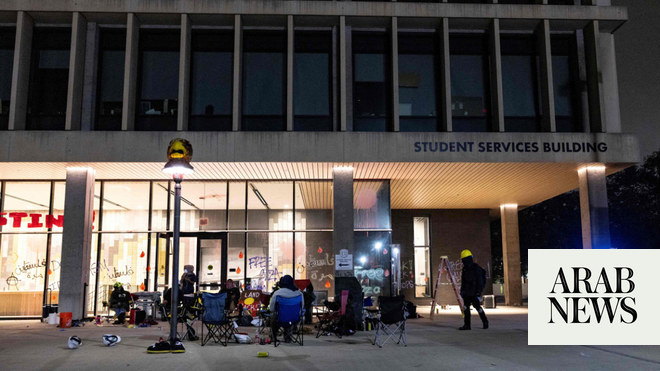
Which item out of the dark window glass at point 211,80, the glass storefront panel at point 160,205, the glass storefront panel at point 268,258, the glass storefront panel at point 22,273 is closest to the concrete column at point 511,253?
the glass storefront panel at point 268,258

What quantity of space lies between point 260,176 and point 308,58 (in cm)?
386

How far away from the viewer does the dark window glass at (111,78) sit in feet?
56.2

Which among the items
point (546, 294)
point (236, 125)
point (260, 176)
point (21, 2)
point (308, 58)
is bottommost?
point (546, 294)

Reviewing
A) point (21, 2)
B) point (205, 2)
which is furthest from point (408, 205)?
point (21, 2)

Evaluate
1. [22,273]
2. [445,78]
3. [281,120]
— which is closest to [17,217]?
[22,273]

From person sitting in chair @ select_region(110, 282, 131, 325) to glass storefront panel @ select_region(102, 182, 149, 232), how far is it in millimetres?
2953

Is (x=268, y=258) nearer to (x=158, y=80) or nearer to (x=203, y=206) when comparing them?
(x=203, y=206)

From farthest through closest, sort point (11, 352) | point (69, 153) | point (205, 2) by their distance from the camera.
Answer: point (205, 2) → point (69, 153) → point (11, 352)

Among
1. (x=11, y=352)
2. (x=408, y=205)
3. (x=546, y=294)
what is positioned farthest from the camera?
(x=408, y=205)

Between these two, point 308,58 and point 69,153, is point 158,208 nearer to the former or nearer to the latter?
point 69,153

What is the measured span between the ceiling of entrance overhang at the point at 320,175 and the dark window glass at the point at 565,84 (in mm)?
1536

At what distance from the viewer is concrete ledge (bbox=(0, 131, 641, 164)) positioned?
622 inches

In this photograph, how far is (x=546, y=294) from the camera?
36.1ft

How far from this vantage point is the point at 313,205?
1777cm
